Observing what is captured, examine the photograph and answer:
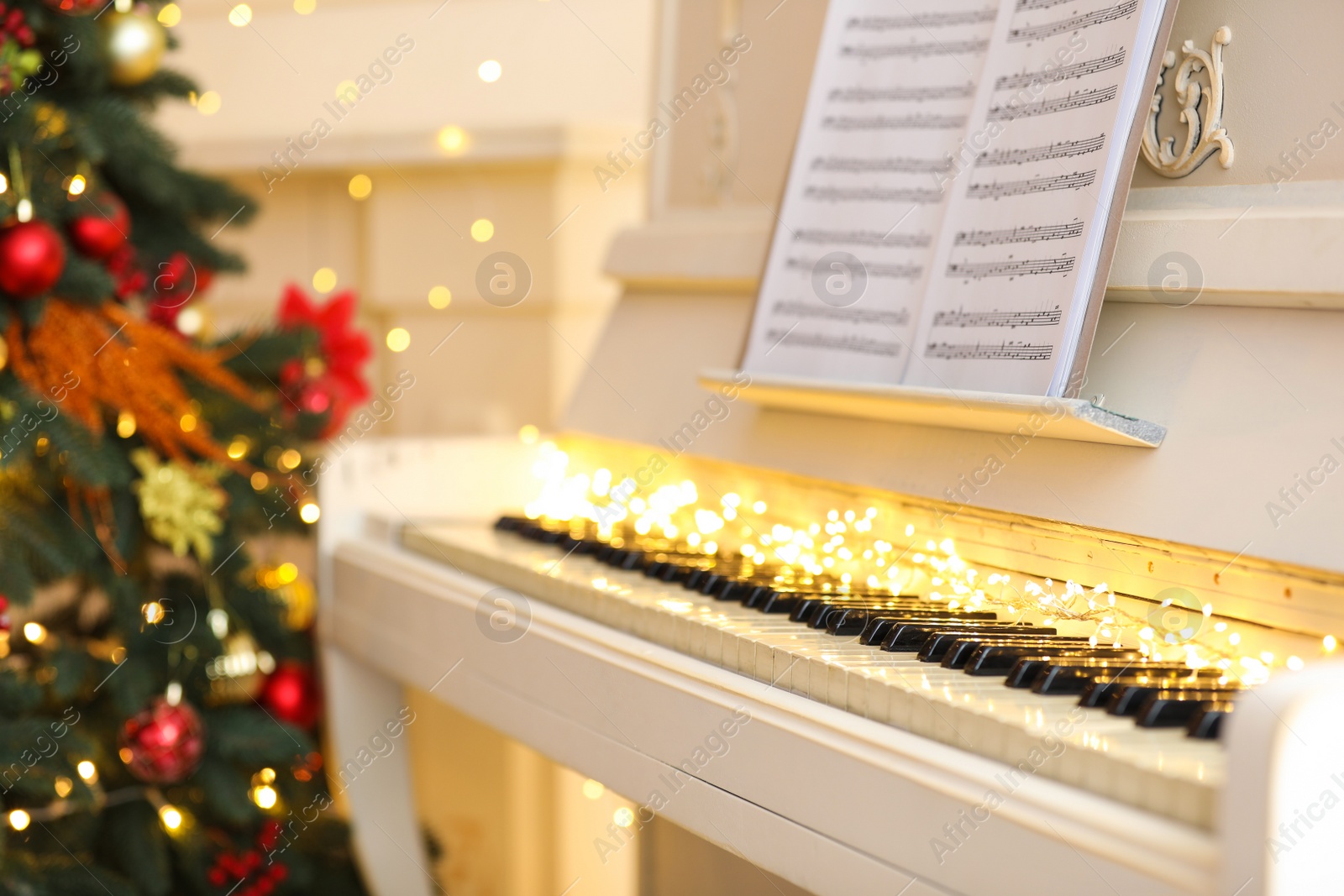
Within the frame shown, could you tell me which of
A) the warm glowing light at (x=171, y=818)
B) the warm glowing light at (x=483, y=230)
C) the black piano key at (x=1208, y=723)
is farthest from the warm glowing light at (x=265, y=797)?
the black piano key at (x=1208, y=723)

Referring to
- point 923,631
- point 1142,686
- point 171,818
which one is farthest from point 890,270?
point 171,818

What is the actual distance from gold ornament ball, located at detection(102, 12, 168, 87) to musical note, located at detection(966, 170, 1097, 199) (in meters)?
1.25

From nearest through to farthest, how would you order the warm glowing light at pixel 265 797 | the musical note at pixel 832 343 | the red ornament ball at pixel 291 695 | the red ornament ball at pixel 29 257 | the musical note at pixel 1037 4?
the musical note at pixel 1037 4
the musical note at pixel 832 343
the red ornament ball at pixel 29 257
the warm glowing light at pixel 265 797
the red ornament ball at pixel 291 695

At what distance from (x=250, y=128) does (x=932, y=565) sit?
2.13 m

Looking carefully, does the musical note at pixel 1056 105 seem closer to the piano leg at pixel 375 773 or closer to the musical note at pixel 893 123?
the musical note at pixel 893 123

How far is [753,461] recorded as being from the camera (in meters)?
1.49

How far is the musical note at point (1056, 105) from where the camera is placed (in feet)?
3.70

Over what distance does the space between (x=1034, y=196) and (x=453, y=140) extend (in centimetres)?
149

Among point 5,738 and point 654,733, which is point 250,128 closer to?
point 5,738

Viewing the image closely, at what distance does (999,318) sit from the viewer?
3.87ft

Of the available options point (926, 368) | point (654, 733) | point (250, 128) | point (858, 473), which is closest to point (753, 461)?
point (858, 473)

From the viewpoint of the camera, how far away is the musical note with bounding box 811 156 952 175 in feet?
4.41

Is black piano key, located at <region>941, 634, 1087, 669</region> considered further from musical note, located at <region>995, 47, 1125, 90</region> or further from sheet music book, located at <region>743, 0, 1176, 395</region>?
musical note, located at <region>995, 47, 1125, 90</region>

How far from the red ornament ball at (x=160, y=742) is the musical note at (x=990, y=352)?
4.06ft
